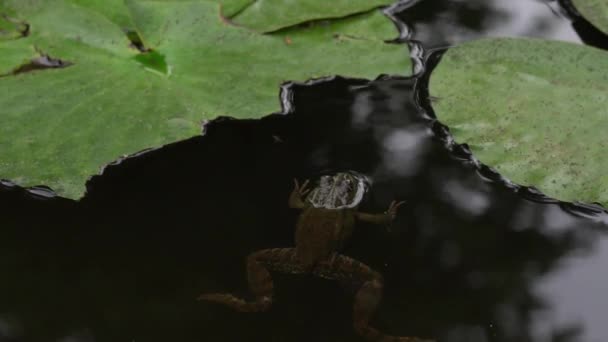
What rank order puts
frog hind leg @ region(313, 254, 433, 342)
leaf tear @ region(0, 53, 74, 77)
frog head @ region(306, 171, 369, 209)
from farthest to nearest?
leaf tear @ region(0, 53, 74, 77), frog head @ region(306, 171, 369, 209), frog hind leg @ region(313, 254, 433, 342)

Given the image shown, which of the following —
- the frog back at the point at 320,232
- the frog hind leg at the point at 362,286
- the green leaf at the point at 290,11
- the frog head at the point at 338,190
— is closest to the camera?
the frog hind leg at the point at 362,286

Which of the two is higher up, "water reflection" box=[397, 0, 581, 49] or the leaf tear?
the leaf tear

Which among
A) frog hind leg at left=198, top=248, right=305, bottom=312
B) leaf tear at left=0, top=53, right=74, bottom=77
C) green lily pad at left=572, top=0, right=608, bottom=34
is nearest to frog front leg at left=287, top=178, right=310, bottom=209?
frog hind leg at left=198, top=248, right=305, bottom=312

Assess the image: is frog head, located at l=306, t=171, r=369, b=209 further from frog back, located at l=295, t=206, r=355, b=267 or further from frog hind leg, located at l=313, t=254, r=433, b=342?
frog hind leg, located at l=313, t=254, r=433, b=342

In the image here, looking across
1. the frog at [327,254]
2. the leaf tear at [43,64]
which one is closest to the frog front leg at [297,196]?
the frog at [327,254]

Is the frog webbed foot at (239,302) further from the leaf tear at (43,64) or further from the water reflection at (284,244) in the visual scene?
the leaf tear at (43,64)

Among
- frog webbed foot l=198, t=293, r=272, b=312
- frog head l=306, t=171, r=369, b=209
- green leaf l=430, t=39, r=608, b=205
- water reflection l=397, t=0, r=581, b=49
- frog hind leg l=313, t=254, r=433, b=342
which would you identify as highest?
water reflection l=397, t=0, r=581, b=49

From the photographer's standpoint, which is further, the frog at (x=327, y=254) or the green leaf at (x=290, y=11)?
the green leaf at (x=290, y=11)

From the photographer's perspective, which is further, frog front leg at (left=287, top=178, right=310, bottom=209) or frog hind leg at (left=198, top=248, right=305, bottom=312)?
frog front leg at (left=287, top=178, right=310, bottom=209)
